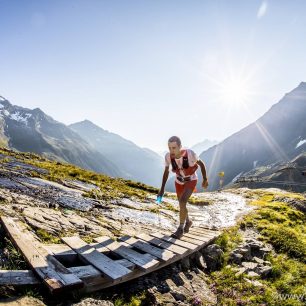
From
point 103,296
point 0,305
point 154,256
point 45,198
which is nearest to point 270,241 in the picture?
point 154,256

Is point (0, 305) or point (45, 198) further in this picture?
point (45, 198)

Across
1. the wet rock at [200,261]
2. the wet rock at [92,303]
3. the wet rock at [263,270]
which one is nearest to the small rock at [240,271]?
the wet rock at [263,270]

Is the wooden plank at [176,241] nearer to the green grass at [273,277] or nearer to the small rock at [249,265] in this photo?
the green grass at [273,277]

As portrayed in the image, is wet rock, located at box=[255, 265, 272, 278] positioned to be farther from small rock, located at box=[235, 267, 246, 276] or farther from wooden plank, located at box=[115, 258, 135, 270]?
wooden plank, located at box=[115, 258, 135, 270]

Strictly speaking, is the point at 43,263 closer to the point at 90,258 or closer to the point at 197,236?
the point at 90,258

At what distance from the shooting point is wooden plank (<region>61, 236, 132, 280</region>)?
595cm

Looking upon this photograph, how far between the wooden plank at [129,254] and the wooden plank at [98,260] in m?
0.43

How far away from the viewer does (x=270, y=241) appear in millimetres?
11398

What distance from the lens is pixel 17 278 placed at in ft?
16.5

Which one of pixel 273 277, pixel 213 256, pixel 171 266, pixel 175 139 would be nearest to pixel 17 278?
pixel 171 266

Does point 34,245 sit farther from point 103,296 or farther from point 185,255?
point 185,255

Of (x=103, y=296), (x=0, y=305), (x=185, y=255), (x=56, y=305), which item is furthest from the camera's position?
(x=185, y=255)

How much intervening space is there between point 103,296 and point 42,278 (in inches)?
54.1

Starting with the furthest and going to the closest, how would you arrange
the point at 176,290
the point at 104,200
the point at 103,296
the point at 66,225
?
the point at 104,200 < the point at 66,225 < the point at 176,290 < the point at 103,296
